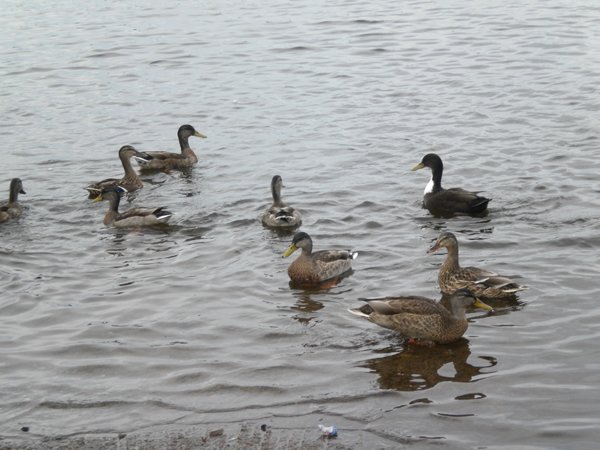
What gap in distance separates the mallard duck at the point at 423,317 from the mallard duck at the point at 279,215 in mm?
3830

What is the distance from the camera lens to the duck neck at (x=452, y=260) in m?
12.5

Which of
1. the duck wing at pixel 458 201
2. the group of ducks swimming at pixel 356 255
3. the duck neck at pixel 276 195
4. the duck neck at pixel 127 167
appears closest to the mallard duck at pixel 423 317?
the group of ducks swimming at pixel 356 255

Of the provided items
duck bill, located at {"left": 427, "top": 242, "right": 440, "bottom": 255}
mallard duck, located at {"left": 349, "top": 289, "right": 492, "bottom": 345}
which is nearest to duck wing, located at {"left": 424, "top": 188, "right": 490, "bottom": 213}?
duck bill, located at {"left": 427, "top": 242, "right": 440, "bottom": 255}

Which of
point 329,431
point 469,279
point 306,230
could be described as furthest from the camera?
point 306,230

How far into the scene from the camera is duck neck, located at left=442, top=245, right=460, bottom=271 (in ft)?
40.9

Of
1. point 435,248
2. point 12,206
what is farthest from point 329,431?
point 12,206

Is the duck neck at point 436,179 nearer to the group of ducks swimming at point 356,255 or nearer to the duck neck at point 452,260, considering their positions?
the group of ducks swimming at point 356,255

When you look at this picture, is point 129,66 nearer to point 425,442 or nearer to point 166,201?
point 166,201

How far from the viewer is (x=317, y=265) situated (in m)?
12.8

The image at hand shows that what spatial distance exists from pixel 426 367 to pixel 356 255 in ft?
10.7

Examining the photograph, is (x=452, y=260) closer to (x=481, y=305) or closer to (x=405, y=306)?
(x=481, y=305)

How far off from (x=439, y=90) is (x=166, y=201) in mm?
8194

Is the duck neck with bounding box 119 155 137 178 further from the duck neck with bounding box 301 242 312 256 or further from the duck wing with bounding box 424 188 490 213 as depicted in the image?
the duck neck with bounding box 301 242 312 256

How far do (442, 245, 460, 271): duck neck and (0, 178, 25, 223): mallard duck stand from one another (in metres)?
7.02
